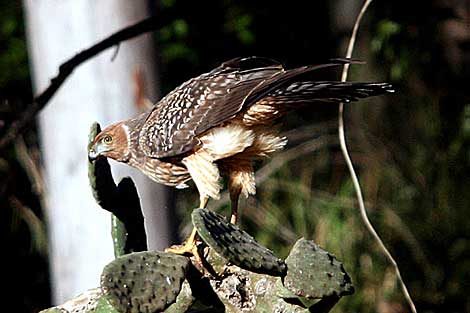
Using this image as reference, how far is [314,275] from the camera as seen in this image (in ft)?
4.00

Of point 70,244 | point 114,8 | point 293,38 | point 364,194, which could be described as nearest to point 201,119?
point 114,8

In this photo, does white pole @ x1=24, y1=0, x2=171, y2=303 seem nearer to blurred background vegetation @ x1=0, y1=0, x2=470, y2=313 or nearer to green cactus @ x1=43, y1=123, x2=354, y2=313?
blurred background vegetation @ x1=0, y1=0, x2=470, y2=313

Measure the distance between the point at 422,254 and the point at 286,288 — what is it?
2683 mm

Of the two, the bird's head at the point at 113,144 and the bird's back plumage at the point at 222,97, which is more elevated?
the bird's back plumage at the point at 222,97

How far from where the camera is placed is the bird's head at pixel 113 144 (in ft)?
5.08

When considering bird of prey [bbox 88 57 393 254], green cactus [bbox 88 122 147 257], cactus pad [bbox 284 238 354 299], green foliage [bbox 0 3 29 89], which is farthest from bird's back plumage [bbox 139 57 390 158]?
green foliage [bbox 0 3 29 89]

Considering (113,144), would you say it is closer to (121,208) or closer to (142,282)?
(121,208)

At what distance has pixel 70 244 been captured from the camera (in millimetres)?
2795

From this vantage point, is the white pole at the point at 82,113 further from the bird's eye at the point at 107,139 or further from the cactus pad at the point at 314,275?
the cactus pad at the point at 314,275

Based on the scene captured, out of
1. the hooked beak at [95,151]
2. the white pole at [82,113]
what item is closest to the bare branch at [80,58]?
the white pole at [82,113]

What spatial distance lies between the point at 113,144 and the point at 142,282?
19.0 inches

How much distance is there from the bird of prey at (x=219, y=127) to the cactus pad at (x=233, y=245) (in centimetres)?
28

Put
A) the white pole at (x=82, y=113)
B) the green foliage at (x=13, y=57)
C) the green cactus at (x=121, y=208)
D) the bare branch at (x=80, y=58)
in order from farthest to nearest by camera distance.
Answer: the green foliage at (x=13, y=57) < the white pole at (x=82, y=113) < the bare branch at (x=80, y=58) < the green cactus at (x=121, y=208)

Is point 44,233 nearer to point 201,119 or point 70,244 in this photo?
point 70,244
